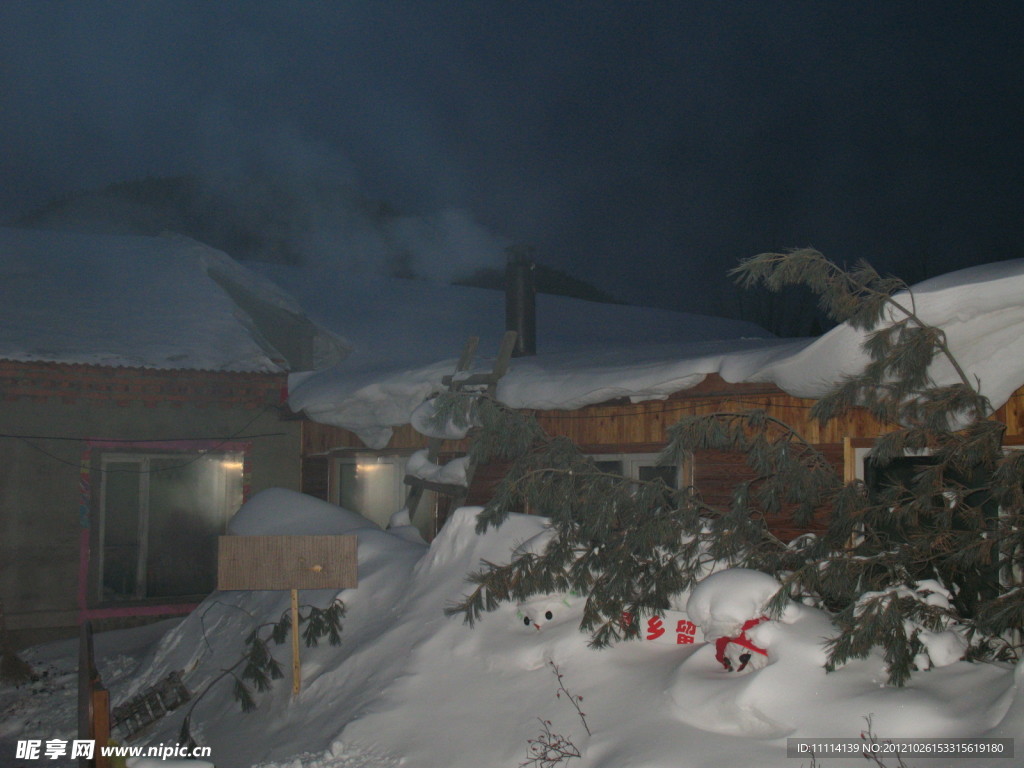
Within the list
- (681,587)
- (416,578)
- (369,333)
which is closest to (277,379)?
(369,333)

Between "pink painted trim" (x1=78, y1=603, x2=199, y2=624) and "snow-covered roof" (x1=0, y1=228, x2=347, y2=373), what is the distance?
115 inches

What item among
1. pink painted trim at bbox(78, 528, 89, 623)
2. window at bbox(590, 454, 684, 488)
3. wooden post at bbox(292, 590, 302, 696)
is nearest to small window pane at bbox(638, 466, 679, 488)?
window at bbox(590, 454, 684, 488)

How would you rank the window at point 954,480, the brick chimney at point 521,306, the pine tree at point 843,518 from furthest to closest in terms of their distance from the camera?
the brick chimney at point 521,306, the window at point 954,480, the pine tree at point 843,518

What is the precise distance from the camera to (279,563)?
20.0 ft

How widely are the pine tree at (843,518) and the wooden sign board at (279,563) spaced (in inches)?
40.1

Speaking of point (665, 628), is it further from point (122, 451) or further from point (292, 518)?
point (122, 451)

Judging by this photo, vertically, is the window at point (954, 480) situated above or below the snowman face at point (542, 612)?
above

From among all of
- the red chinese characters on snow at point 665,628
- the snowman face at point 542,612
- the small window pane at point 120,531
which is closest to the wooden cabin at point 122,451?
the small window pane at point 120,531

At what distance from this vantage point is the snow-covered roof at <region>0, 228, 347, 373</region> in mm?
10945

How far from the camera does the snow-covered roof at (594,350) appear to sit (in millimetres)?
4742

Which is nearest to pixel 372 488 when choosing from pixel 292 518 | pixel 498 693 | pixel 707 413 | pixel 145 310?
pixel 292 518

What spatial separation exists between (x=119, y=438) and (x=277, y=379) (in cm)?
205

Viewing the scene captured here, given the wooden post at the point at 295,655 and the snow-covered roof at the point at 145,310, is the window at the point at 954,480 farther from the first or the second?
the snow-covered roof at the point at 145,310

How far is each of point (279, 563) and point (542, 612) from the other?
1885 mm
